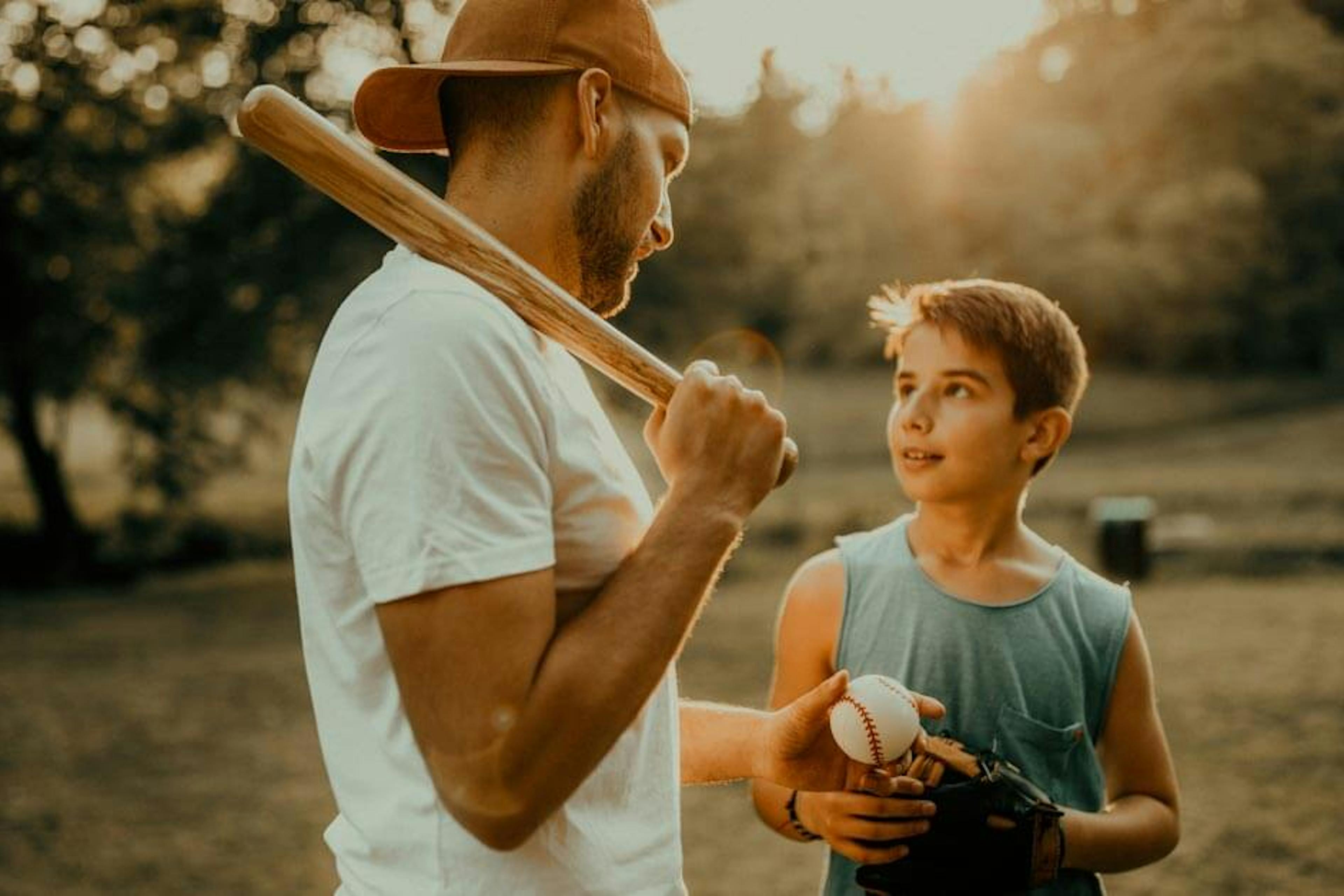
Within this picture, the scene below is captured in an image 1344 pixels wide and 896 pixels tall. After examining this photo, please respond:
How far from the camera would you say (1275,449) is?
985 inches

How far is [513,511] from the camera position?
143cm

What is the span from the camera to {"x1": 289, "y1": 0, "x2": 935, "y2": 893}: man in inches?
54.9

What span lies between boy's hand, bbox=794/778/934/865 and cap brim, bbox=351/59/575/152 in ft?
4.00

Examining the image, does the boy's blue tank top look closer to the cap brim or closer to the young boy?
the young boy

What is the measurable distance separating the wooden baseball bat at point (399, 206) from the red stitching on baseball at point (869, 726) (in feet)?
2.39

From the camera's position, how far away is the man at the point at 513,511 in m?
1.39

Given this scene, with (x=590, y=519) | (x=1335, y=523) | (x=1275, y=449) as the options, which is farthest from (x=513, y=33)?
(x=1275, y=449)

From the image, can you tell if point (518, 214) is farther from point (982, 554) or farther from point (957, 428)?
point (982, 554)

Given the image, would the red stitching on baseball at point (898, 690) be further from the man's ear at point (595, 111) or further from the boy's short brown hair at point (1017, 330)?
the man's ear at point (595, 111)

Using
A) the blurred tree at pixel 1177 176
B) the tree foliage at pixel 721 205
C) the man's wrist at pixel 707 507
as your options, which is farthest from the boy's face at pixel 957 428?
the blurred tree at pixel 1177 176

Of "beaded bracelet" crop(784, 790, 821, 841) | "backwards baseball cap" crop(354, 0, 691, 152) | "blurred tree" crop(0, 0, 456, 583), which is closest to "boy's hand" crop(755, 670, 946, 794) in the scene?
A: "beaded bracelet" crop(784, 790, 821, 841)

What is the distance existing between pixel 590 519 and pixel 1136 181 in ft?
87.9

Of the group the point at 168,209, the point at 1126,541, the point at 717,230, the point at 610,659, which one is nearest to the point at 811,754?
the point at 610,659

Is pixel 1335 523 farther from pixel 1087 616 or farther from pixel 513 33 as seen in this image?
pixel 513 33
